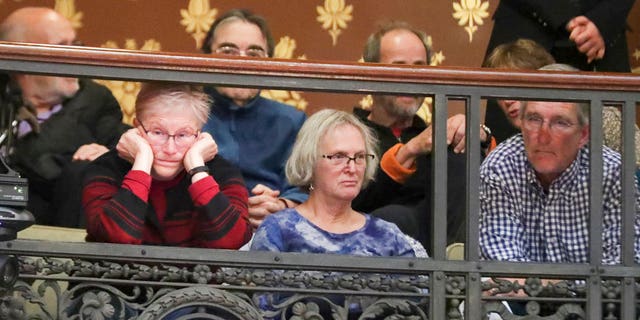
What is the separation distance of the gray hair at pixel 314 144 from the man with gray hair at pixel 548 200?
506 millimetres

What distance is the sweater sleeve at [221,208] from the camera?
6879 mm

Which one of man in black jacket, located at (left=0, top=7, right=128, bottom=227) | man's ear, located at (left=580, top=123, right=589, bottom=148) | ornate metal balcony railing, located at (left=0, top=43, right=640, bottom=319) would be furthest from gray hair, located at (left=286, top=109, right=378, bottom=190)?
man in black jacket, located at (left=0, top=7, right=128, bottom=227)

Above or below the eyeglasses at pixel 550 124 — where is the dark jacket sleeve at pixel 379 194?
below

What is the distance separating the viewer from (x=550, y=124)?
7.18 meters

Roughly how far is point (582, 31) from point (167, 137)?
2.92 m

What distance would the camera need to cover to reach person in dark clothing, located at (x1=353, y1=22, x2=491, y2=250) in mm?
7318

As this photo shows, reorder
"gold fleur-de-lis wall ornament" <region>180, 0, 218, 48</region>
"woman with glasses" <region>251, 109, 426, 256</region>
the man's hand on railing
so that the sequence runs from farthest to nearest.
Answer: "gold fleur-de-lis wall ornament" <region>180, 0, 218, 48</region> < the man's hand on railing < "woman with glasses" <region>251, 109, 426, 256</region>

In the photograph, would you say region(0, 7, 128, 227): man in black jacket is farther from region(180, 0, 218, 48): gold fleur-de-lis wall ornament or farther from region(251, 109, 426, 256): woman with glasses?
region(180, 0, 218, 48): gold fleur-de-lis wall ornament

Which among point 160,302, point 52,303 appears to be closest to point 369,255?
point 160,302

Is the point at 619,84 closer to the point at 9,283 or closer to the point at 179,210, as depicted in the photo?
the point at 179,210

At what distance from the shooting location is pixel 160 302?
6785mm

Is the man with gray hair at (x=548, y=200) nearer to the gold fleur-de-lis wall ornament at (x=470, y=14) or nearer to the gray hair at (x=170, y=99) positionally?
the gray hair at (x=170, y=99)

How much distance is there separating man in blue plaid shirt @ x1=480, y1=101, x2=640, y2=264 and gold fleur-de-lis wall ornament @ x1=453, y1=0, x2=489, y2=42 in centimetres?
290

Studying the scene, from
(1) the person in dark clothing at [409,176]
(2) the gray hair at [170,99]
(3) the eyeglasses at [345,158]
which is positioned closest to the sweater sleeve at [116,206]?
(2) the gray hair at [170,99]
